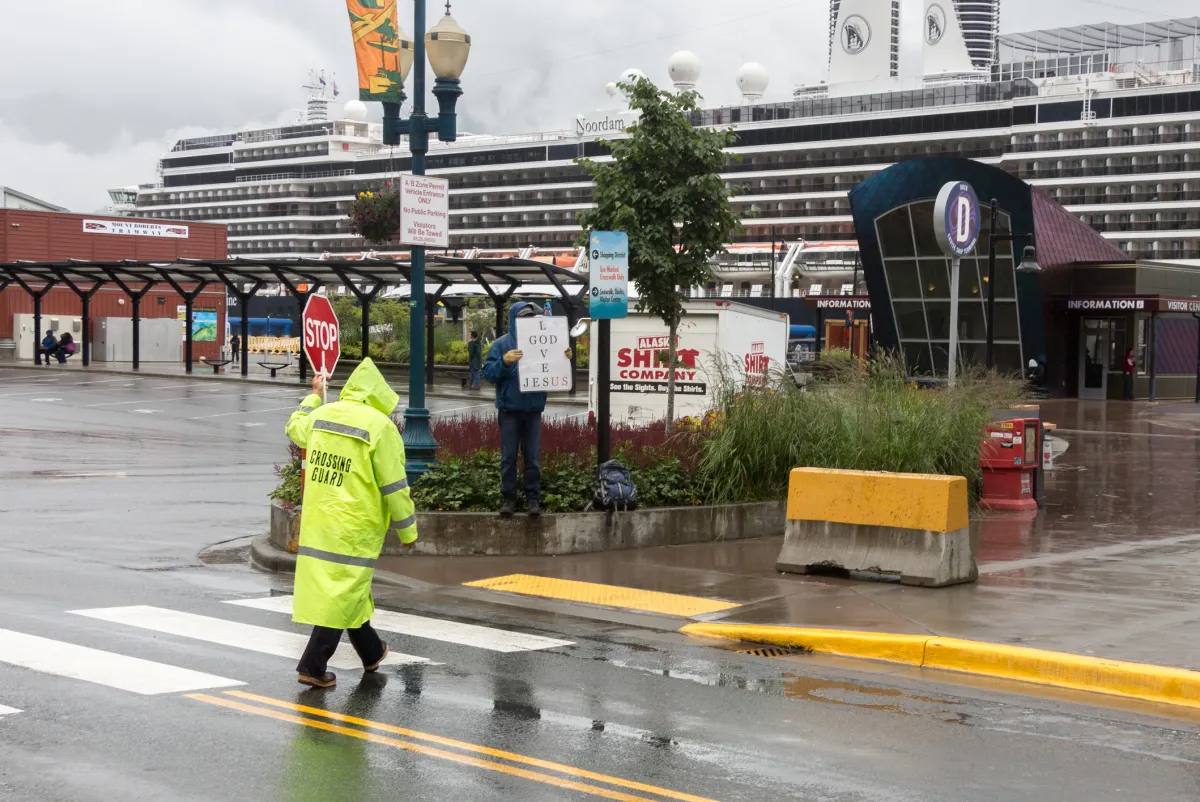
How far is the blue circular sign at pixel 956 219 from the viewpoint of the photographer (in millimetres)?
18750

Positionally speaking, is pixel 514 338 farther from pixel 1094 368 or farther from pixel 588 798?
pixel 1094 368

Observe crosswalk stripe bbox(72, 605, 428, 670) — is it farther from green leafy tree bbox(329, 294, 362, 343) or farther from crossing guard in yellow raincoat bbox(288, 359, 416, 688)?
green leafy tree bbox(329, 294, 362, 343)

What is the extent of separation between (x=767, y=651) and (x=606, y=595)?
1889mm

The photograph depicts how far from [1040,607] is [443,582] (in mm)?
4592

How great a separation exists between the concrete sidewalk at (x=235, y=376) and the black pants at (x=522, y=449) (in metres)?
24.7

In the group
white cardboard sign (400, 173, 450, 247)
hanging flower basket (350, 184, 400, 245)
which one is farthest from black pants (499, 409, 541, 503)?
hanging flower basket (350, 184, 400, 245)

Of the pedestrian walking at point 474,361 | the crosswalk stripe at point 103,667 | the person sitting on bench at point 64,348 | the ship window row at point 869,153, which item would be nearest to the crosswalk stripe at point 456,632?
the crosswalk stripe at point 103,667

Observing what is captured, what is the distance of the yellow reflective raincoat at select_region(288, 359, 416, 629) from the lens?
7496 mm

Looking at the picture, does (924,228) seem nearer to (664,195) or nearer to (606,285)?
(664,195)

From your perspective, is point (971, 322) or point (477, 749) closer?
point (477, 749)

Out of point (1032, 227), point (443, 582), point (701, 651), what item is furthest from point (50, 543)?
point (1032, 227)

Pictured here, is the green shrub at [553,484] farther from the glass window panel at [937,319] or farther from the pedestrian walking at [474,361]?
the glass window panel at [937,319]

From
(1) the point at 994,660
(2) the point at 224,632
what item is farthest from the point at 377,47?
(1) the point at 994,660

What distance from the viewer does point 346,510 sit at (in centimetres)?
752
